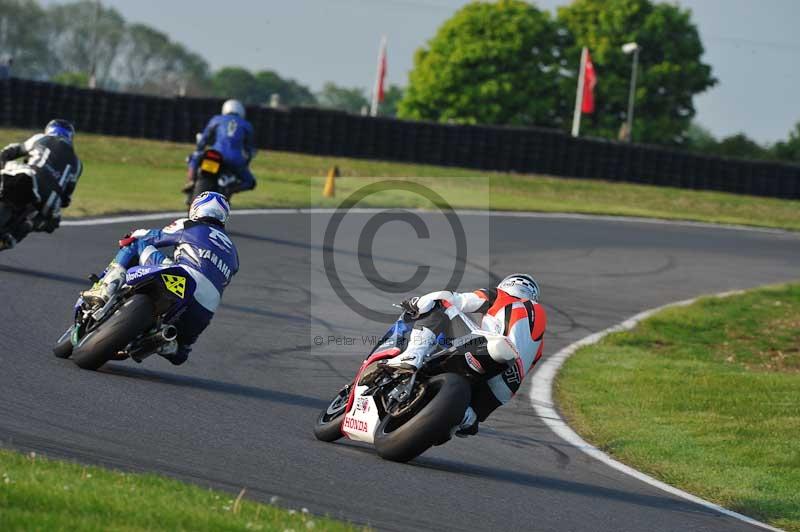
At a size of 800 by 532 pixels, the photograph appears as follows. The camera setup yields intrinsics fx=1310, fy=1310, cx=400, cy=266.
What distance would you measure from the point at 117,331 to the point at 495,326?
7.95ft

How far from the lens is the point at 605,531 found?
21.5 feet

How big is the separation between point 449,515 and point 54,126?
24.1 ft

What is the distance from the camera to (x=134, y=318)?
826 centimetres

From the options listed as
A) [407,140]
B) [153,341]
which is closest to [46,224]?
[153,341]

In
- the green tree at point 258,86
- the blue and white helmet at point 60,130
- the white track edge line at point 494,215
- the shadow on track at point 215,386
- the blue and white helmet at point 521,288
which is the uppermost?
the green tree at point 258,86

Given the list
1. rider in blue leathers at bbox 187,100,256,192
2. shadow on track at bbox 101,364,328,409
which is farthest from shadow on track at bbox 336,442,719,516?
rider in blue leathers at bbox 187,100,256,192

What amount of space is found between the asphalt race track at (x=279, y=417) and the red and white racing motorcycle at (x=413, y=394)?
151 millimetres

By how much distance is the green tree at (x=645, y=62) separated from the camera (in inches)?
2911

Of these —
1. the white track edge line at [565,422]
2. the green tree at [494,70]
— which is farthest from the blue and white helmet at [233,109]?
the green tree at [494,70]

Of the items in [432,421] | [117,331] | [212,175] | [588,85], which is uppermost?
[588,85]

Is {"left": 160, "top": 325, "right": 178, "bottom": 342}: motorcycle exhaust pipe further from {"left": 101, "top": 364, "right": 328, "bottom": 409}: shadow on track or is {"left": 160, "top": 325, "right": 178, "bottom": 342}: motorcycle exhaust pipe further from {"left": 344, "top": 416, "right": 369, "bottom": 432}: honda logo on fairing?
{"left": 344, "top": 416, "right": 369, "bottom": 432}: honda logo on fairing

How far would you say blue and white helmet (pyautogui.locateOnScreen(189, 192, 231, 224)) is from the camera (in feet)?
29.8

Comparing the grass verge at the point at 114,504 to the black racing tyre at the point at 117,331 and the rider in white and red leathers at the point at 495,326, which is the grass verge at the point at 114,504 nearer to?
the rider in white and red leathers at the point at 495,326

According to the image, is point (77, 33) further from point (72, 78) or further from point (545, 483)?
point (545, 483)
